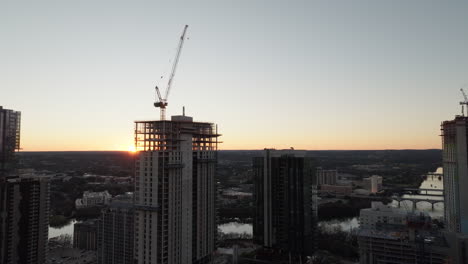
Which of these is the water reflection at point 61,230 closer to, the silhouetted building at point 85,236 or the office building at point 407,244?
the silhouetted building at point 85,236

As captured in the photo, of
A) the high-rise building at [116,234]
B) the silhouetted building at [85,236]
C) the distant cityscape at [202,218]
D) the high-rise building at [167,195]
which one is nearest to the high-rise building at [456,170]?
the distant cityscape at [202,218]

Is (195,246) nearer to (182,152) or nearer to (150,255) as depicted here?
(150,255)

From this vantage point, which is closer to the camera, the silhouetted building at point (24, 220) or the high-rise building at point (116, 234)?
the silhouetted building at point (24, 220)

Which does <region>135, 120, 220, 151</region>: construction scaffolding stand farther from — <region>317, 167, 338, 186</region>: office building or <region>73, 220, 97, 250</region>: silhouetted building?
<region>317, 167, 338, 186</region>: office building

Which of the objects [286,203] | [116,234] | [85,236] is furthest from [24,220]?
[286,203]

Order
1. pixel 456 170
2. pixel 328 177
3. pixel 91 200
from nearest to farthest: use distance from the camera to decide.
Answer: pixel 456 170 < pixel 91 200 < pixel 328 177

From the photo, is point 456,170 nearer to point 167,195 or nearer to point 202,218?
point 202,218
